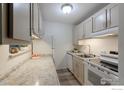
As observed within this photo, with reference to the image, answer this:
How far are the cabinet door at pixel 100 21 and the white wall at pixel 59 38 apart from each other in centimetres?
273

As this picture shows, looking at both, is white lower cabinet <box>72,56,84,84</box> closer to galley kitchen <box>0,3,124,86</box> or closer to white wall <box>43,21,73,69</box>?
galley kitchen <box>0,3,124,86</box>

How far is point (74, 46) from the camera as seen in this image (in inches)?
236

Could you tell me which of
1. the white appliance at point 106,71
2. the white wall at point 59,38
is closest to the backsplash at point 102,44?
the white appliance at point 106,71

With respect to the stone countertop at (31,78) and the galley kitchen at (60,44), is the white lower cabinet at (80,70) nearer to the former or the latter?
the galley kitchen at (60,44)

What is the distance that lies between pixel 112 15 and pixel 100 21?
52cm

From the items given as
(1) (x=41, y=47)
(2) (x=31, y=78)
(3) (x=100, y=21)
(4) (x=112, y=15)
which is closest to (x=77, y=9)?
(3) (x=100, y=21)

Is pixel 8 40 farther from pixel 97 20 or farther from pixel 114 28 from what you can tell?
pixel 97 20

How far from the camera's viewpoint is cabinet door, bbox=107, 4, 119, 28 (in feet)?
7.36

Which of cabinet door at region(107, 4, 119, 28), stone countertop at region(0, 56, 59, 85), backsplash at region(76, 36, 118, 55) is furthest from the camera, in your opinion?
backsplash at region(76, 36, 118, 55)

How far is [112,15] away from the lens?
93.7 inches

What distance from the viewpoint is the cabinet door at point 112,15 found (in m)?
2.24

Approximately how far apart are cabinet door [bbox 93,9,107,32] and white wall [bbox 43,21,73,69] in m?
2.73

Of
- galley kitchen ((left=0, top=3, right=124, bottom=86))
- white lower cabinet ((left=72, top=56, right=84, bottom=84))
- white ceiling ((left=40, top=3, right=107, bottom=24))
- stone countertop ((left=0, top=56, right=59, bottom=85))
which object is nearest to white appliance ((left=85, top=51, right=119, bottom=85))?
galley kitchen ((left=0, top=3, right=124, bottom=86))

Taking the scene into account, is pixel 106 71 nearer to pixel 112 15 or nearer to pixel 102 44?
pixel 112 15
